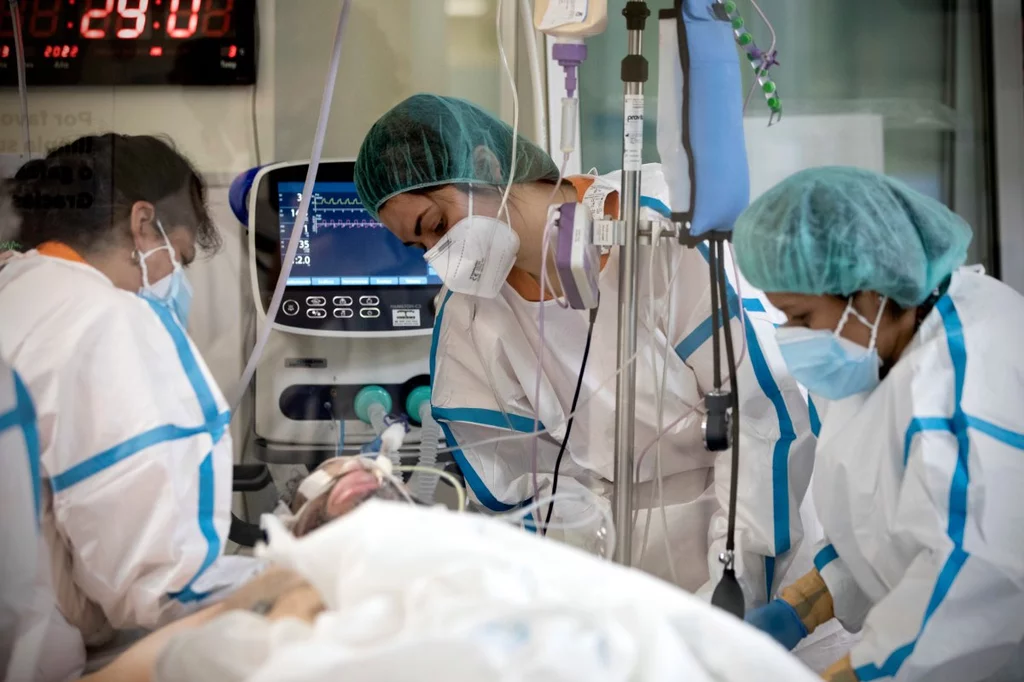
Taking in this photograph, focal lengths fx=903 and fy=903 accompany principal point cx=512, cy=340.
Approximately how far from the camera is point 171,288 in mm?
1150

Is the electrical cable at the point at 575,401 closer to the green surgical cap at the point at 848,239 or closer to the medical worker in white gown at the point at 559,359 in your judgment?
the medical worker in white gown at the point at 559,359

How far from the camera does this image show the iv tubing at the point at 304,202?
1.36 m

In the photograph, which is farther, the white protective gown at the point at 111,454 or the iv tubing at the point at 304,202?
the iv tubing at the point at 304,202

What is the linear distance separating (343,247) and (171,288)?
1.36ft

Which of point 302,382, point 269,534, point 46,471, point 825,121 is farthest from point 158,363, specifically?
point 825,121

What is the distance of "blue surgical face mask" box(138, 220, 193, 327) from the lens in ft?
3.66

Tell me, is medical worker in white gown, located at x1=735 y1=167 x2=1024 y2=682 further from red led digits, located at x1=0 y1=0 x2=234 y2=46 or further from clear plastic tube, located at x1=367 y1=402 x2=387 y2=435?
red led digits, located at x1=0 y1=0 x2=234 y2=46

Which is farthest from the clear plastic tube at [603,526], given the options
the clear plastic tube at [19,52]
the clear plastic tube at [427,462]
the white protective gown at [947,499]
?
the clear plastic tube at [19,52]

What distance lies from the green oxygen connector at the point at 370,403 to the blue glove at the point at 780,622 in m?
0.66

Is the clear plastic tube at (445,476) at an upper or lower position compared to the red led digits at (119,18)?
lower

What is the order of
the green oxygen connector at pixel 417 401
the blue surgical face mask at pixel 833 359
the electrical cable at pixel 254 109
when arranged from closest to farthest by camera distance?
the blue surgical face mask at pixel 833 359 < the electrical cable at pixel 254 109 < the green oxygen connector at pixel 417 401

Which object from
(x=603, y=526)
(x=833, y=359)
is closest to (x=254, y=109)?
(x=603, y=526)

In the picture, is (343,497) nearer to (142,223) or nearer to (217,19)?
(142,223)

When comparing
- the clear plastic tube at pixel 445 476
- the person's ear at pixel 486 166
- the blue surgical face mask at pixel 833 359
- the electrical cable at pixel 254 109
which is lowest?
the clear plastic tube at pixel 445 476
